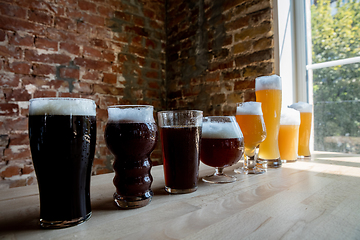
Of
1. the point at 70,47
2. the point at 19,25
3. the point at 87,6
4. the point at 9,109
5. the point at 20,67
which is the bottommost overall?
the point at 9,109

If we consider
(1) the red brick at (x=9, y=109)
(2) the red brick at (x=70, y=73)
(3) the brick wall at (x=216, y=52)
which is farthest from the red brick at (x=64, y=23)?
(3) the brick wall at (x=216, y=52)

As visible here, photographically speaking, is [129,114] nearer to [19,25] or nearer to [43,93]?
[43,93]

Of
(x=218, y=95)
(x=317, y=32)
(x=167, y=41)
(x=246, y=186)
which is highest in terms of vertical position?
(x=167, y=41)

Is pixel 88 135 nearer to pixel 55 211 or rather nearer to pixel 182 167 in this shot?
pixel 55 211

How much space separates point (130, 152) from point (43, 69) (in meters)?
1.70

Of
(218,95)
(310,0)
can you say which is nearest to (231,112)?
(218,95)

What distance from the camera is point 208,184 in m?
0.71

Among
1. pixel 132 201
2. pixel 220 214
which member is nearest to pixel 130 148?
pixel 132 201

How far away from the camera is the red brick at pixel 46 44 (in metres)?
1.82

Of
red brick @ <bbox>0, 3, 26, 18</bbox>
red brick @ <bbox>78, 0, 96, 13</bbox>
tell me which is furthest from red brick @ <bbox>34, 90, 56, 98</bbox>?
red brick @ <bbox>78, 0, 96, 13</bbox>

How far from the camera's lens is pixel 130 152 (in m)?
0.51

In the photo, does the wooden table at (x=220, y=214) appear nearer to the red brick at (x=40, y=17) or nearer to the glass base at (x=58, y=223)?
the glass base at (x=58, y=223)

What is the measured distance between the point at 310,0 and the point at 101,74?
1829 mm

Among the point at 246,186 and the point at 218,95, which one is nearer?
the point at 246,186
